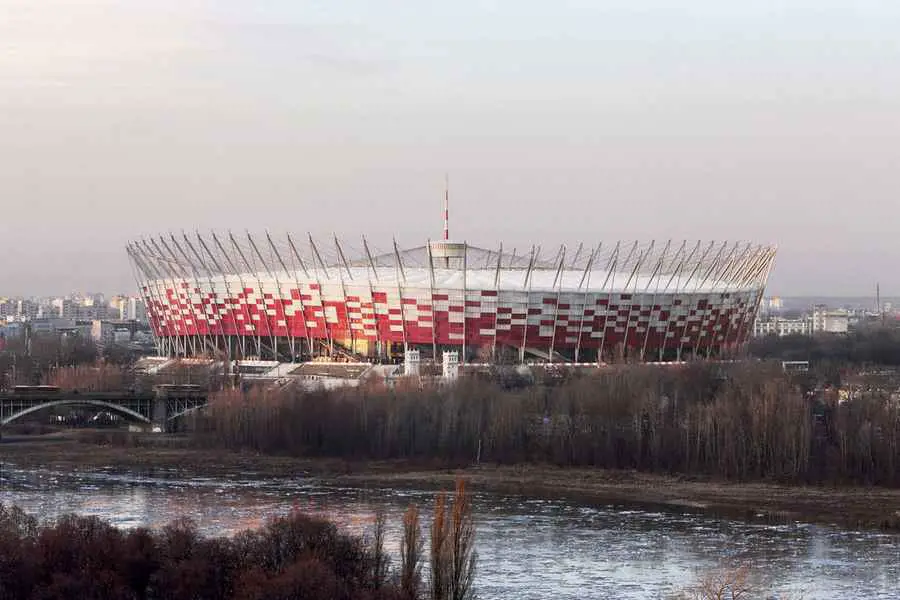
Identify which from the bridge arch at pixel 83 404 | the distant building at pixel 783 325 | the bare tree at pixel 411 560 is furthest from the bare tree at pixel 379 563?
the distant building at pixel 783 325

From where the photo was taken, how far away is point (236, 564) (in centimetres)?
2514

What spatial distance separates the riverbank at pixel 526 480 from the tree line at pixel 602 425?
37.1 inches

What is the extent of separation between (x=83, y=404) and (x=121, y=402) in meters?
1.57

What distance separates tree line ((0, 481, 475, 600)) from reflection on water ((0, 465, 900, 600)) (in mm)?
2265

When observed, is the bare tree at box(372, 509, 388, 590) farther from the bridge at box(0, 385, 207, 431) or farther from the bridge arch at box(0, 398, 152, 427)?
the bridge at box(0, 385, 207, 431)

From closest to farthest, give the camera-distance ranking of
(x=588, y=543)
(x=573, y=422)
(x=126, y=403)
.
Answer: (x=588, y=543) → (x=573, y=422) → (x=126, y=403)

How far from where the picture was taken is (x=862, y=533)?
3594 centimetres

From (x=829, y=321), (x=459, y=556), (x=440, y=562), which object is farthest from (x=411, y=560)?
(x=829, y=321)

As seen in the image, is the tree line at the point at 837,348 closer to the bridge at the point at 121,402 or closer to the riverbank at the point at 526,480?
the bridge at the point at 121,402

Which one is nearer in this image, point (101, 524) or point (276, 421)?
point (101, 524)

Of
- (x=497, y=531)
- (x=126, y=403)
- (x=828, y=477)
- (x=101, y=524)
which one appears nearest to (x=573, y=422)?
(x=828, y=477)

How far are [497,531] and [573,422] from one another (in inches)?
557

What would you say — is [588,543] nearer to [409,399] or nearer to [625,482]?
[625,482]

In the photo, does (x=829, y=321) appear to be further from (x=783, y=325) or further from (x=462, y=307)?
(x=462, y=307)
